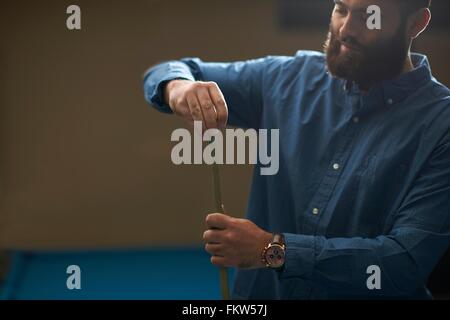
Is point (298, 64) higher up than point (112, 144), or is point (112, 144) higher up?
point (298, 64)

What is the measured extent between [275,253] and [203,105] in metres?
0.19

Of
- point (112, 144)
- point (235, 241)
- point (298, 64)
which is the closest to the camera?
point (235, 241)

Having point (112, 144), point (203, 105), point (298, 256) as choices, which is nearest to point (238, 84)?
point (203, 105)

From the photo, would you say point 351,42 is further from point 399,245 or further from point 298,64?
point 399,245

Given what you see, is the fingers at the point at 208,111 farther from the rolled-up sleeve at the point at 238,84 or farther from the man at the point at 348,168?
the rolled-up sleeve at the point at 238,84

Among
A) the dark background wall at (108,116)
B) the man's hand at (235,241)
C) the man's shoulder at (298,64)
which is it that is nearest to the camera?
the man's hand at (235,241)

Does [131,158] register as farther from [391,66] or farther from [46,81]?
[391,66]

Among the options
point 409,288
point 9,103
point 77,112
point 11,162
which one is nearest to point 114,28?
point 77,112

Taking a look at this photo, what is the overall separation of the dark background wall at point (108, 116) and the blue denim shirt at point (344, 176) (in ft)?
0.29

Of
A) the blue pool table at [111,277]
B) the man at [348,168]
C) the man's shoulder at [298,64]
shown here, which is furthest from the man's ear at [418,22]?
the blue pool table at [111,277]

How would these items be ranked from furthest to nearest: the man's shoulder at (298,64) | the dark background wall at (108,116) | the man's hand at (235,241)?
the dark background wall at (108,116) → the man's shoulder at (298,64) → the man's hand at (235,241)

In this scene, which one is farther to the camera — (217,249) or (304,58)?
(304,58)

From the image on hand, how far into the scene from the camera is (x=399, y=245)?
672mm

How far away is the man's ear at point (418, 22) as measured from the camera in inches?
28.6
